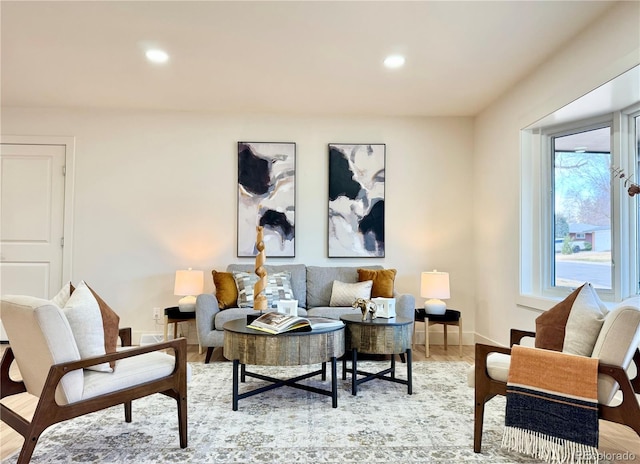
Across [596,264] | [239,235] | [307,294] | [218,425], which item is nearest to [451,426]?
[218,425]

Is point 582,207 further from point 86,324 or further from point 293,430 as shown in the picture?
point 86,324

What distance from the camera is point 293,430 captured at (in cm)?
236

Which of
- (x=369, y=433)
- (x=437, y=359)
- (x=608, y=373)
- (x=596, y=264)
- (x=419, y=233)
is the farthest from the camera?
(x=419, y=233)

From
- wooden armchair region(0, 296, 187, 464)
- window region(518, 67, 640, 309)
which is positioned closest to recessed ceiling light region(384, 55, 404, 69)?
window region(518, 67, 640, 309)

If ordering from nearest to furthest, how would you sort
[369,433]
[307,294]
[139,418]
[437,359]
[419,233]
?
[369,433] < [139,418] < [437,359] < [307,294] < [419,233]

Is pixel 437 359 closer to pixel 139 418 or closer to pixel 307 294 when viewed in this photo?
pixel 307 294

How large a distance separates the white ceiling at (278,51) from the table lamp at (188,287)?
182cm

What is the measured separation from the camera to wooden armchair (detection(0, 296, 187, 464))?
172 centimetres

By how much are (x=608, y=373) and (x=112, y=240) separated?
460 cm

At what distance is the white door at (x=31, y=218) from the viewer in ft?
15.0

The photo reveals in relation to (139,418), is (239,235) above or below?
above

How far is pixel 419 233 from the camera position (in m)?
4.89

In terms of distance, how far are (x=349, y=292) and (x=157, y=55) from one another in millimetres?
2729

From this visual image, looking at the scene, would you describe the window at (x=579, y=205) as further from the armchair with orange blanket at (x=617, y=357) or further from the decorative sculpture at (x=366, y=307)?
the decorative sculpture at (x=366, y=307)
